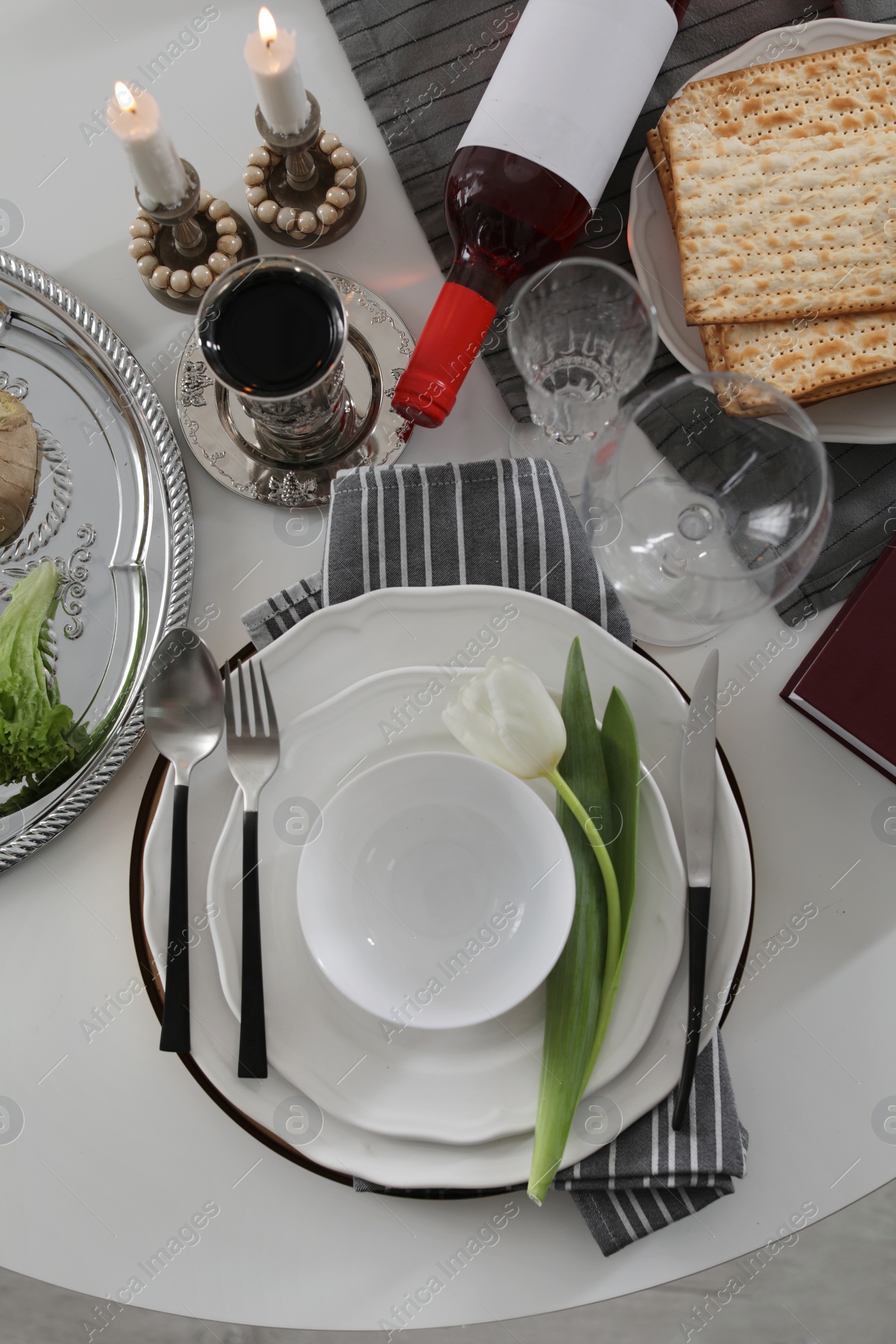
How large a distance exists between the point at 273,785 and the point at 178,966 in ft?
0.43

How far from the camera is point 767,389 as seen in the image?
0.52m

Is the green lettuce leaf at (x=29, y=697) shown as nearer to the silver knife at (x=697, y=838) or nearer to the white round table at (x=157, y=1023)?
the white round table at (x=157, y=1023)

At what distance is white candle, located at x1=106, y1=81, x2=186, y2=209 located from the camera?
0.53m

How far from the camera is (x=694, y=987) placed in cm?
52

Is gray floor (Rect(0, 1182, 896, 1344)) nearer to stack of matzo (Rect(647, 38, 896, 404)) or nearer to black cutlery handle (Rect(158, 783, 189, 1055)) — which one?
black cutlery handle (Rect(158, 783, 189, 1055))

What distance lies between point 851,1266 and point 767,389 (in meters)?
1.23

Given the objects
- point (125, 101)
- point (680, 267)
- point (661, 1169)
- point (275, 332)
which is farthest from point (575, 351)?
point (661, 1169)

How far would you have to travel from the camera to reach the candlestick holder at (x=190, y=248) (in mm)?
626

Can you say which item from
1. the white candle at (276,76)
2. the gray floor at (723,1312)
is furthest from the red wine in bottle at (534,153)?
the gray floor at (723,1312)

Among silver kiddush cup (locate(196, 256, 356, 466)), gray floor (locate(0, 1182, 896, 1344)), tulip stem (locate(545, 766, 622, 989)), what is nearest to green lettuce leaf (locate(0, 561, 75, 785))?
silver kiddush cup (locate(196, 256, 356, 466))

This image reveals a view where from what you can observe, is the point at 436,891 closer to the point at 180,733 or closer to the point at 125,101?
the point at 180,733

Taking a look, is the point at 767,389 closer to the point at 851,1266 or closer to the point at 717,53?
the point at 717,53

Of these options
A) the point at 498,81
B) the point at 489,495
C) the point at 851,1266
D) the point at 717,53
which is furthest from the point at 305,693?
the point at 851,1266

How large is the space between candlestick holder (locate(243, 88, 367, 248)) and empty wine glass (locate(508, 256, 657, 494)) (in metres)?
0.17
